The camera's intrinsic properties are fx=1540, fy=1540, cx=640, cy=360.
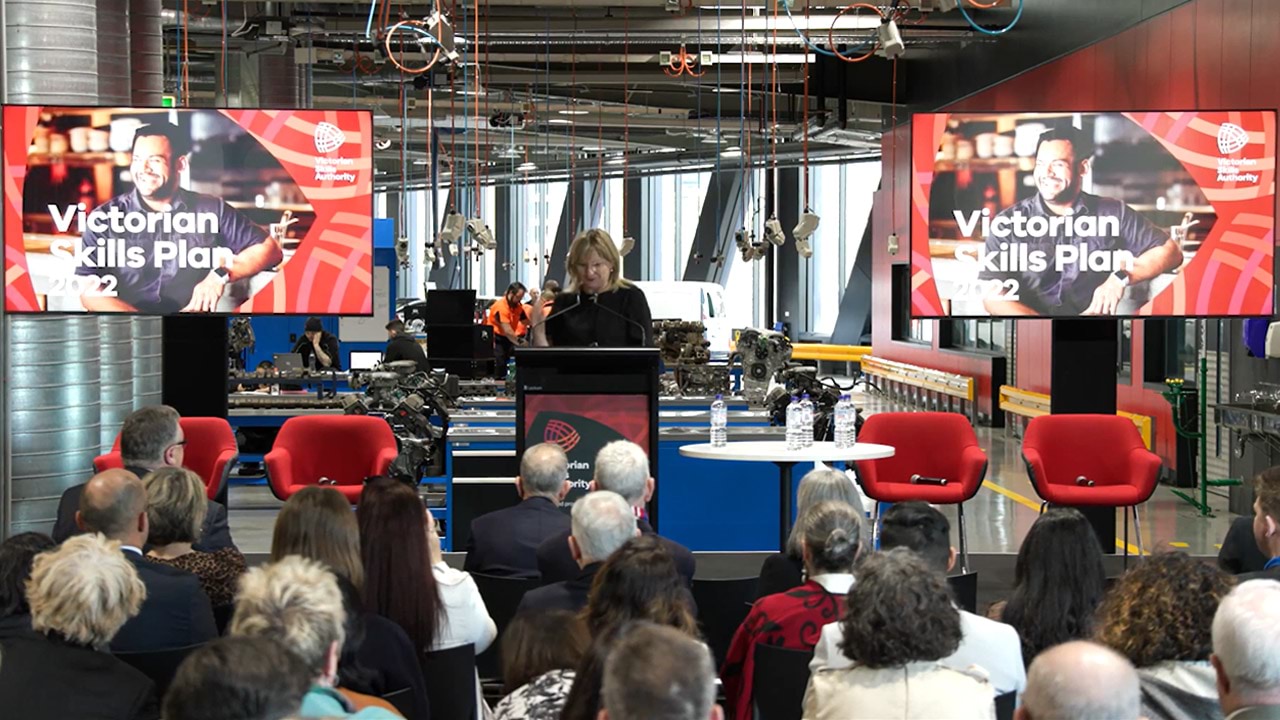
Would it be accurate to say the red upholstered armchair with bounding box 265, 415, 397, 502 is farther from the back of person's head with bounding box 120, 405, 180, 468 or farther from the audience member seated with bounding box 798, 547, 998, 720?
the audience member seated with bounding box 798, 547, 998, 720

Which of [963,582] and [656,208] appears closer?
[963,582]

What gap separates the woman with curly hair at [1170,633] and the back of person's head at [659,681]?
120cm

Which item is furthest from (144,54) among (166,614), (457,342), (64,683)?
(64,683)

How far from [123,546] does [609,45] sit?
13.4 meters

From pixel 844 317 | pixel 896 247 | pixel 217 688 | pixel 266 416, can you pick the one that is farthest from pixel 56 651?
pixel 844 317

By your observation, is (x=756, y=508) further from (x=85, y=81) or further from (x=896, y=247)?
(x=896, y=247)

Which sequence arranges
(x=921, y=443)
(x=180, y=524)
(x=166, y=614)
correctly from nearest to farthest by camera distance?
1. (x=166, y=614)
2. (x=180, y=524)
3. (x=921, y=443)

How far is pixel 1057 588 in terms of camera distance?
13.4 ft

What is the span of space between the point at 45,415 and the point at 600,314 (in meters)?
3.34

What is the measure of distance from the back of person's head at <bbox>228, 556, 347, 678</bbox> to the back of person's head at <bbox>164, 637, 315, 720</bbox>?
20.7 inches

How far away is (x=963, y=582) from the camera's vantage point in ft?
16.5

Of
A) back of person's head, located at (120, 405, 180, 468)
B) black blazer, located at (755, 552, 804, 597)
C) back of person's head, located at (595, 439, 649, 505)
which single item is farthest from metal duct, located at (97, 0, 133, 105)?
black blazer, located at (755, 552, 804, 597)

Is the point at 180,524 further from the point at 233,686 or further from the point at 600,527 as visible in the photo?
the point at 233,686

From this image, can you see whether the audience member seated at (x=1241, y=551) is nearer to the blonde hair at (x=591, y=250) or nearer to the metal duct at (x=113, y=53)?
the blonde hair at (x=591, y=250)
